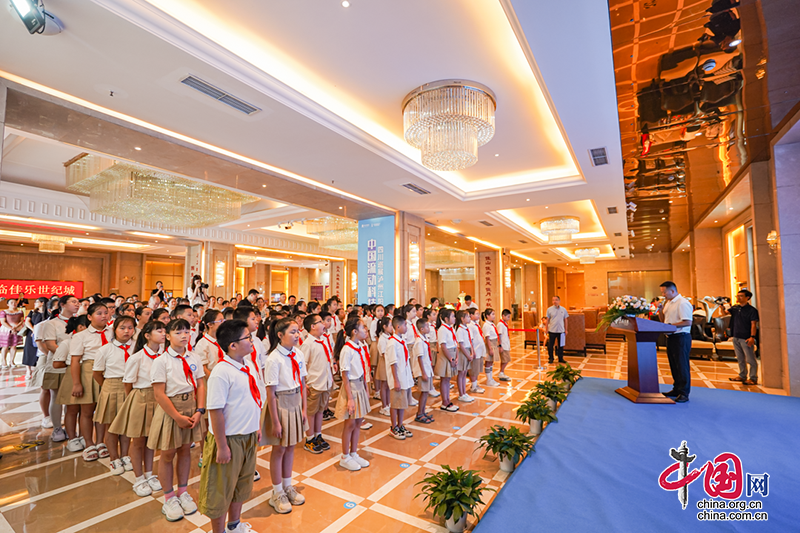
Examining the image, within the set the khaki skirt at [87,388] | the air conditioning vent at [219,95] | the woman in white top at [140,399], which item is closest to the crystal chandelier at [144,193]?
the air conditioning vent at [219,95]

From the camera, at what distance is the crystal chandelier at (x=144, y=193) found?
6.81 metres

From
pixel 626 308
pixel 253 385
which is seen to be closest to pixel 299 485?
pixel 253 385

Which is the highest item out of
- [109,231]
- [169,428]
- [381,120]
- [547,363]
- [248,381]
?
[381,120]

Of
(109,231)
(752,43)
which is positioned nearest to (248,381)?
(752,43)

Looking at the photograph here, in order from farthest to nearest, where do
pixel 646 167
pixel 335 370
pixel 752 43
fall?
pixel 646 167 < pixel 335 370 < pixel 752 43

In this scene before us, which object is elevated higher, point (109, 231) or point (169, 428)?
point (109, 231)

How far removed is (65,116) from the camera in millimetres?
4039

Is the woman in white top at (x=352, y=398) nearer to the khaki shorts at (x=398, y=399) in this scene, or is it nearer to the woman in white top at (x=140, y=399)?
the khaki shorts at (x=398, y=399)

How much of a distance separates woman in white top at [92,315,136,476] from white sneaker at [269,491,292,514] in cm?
152

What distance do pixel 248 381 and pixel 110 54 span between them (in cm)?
285

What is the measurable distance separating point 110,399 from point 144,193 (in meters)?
Answer: 5.03

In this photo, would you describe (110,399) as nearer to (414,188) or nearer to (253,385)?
(253,385)

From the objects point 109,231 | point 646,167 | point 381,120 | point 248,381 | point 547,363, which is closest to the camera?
point 248,381

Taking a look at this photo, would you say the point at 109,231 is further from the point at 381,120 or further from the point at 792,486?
the point at 792,486
